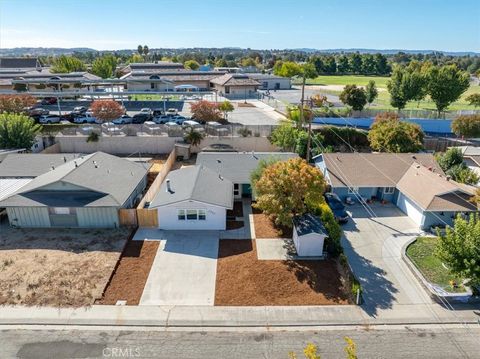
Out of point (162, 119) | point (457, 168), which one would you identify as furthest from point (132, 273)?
point (162, 119)

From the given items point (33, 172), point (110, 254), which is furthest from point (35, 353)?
point (33, 172)

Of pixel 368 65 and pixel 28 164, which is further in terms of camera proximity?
pixel 368 65

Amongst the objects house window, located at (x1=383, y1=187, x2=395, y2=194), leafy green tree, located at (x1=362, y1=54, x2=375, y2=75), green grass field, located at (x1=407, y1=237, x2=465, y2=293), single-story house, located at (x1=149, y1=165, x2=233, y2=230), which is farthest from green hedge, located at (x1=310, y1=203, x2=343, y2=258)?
leafy green tree, located at (x1=362, y1=54, x2=375, y2=75)

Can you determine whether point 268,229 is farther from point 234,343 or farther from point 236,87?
point 236,87

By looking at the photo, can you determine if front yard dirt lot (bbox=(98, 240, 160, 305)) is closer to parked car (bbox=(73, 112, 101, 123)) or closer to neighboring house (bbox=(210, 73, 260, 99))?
parked car (bbox=(73, 112, 101, 123))

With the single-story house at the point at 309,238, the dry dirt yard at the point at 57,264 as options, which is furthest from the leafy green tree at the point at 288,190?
the dry dirt yard at the point at 57,264

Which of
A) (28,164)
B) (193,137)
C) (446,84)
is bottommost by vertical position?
(28,164)
